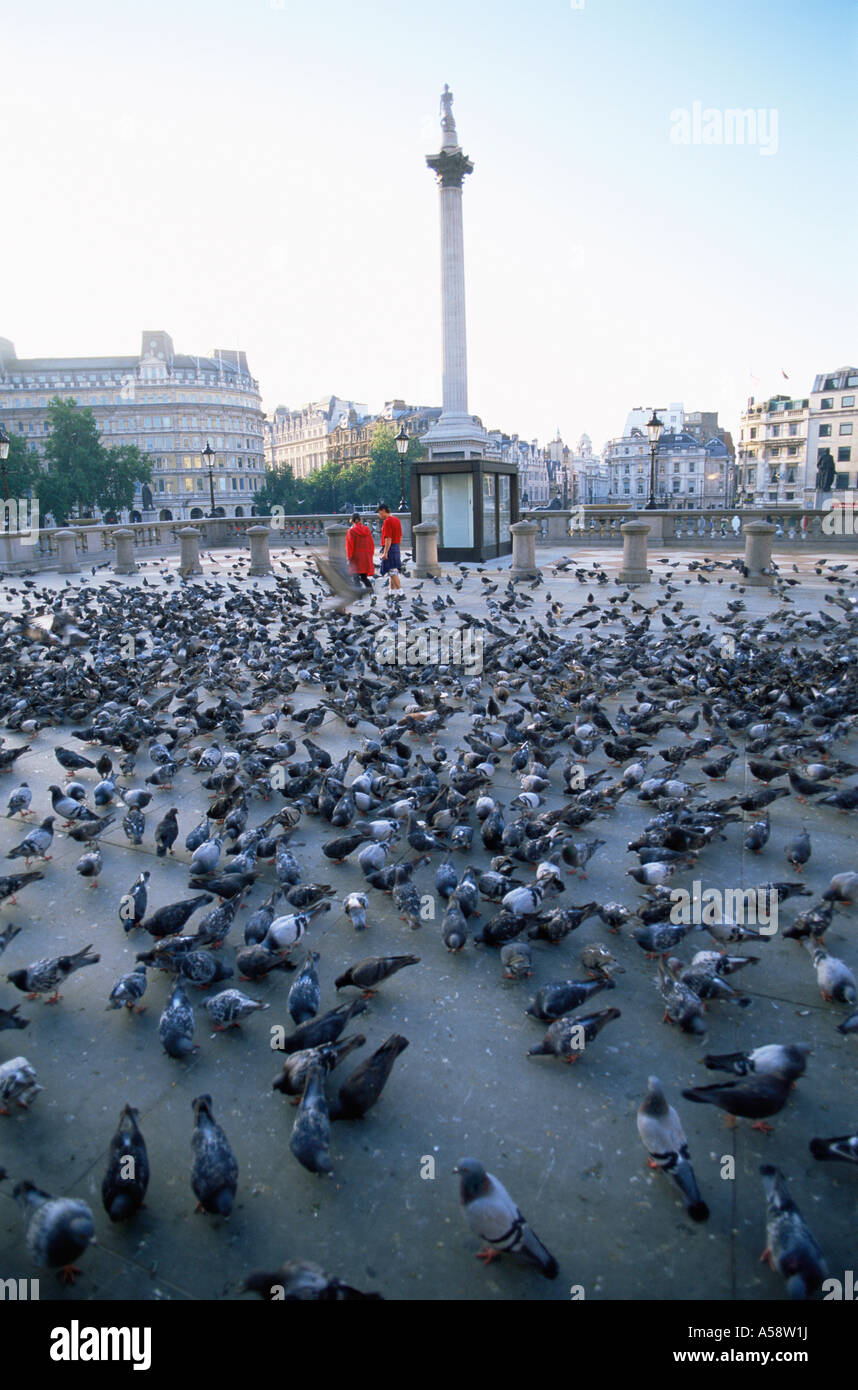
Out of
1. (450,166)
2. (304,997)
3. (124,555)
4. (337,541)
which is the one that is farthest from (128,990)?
(450,166)

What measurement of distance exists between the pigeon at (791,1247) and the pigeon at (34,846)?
534cm

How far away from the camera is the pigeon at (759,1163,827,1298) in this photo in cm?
265

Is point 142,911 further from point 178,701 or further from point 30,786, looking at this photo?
point 178,701

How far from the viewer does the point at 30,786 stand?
300 inches

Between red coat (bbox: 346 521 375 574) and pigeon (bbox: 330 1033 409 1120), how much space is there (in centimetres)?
1469

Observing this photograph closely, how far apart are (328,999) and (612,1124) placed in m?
1.73

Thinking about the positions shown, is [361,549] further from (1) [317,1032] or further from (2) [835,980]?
(2) [835,980]

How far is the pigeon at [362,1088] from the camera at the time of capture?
11.4 feet

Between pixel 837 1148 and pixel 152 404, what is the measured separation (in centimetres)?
12718

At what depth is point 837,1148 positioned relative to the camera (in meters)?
3.04

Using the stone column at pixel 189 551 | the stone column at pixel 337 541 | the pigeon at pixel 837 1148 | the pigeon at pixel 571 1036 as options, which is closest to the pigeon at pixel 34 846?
the pigeon at pixel 571 1036

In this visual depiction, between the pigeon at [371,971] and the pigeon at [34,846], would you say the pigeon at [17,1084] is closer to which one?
the pigeon at [371,971]

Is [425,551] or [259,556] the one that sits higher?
[259,556]
